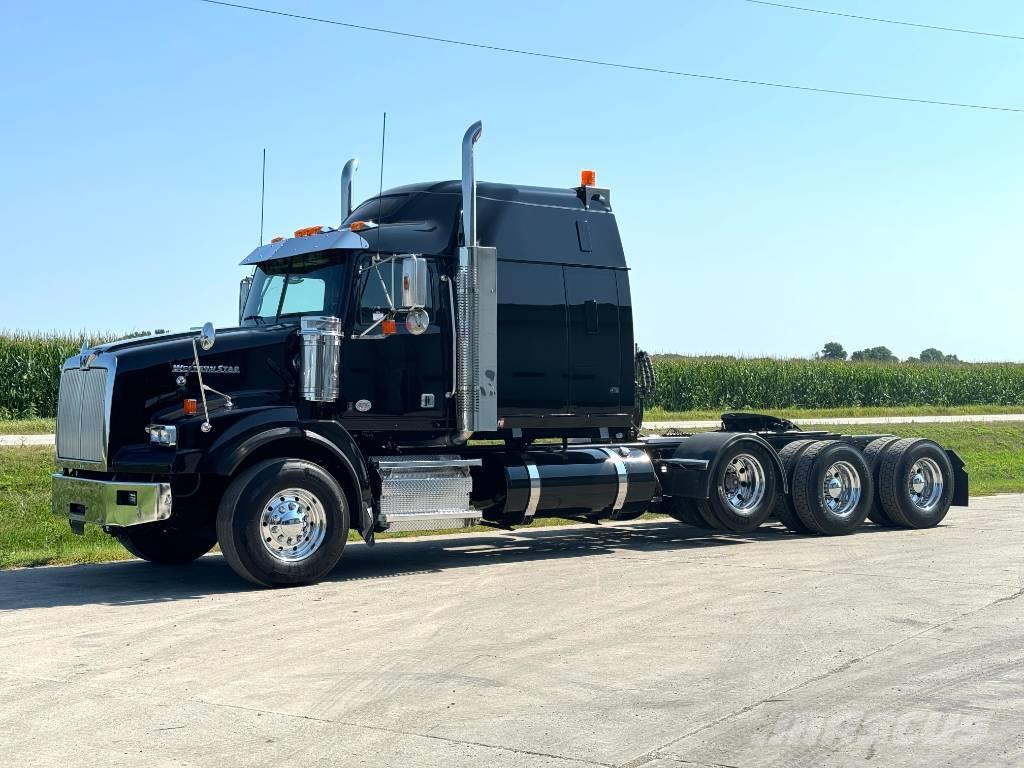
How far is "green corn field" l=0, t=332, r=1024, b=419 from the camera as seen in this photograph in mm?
49031

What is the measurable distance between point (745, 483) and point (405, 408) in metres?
4.72

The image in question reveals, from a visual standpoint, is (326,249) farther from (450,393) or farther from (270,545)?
(270,545)

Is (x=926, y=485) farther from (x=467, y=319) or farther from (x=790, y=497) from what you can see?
(x=467, y=319)

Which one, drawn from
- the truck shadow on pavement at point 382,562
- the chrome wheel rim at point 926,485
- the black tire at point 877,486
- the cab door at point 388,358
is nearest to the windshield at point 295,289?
the cab door at point 388,358

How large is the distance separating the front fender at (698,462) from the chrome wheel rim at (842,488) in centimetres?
111

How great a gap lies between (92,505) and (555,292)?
5222 mm

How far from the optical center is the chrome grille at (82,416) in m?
11.2

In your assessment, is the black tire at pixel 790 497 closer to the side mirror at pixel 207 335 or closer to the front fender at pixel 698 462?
the front fender at pixel 698 462

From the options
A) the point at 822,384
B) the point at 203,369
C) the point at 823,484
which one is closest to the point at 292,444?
the point at 203,369

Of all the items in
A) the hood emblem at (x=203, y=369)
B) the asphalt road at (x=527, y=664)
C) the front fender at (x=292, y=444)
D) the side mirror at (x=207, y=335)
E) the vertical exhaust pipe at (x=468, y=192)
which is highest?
the vertical exhaust pipe at (x=468, y=192)

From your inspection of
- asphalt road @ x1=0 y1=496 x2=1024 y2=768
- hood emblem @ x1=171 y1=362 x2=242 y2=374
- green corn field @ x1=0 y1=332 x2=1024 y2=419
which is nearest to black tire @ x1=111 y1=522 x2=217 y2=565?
asphalt road @ x1=0 y1=496 x2=1024 y2=768

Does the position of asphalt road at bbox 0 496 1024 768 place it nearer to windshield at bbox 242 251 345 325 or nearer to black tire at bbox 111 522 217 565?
black tire at bbox 111 522 217 565

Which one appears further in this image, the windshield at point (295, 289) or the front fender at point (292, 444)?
the windshield at point (295, 289)

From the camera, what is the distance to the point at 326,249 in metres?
12.1
